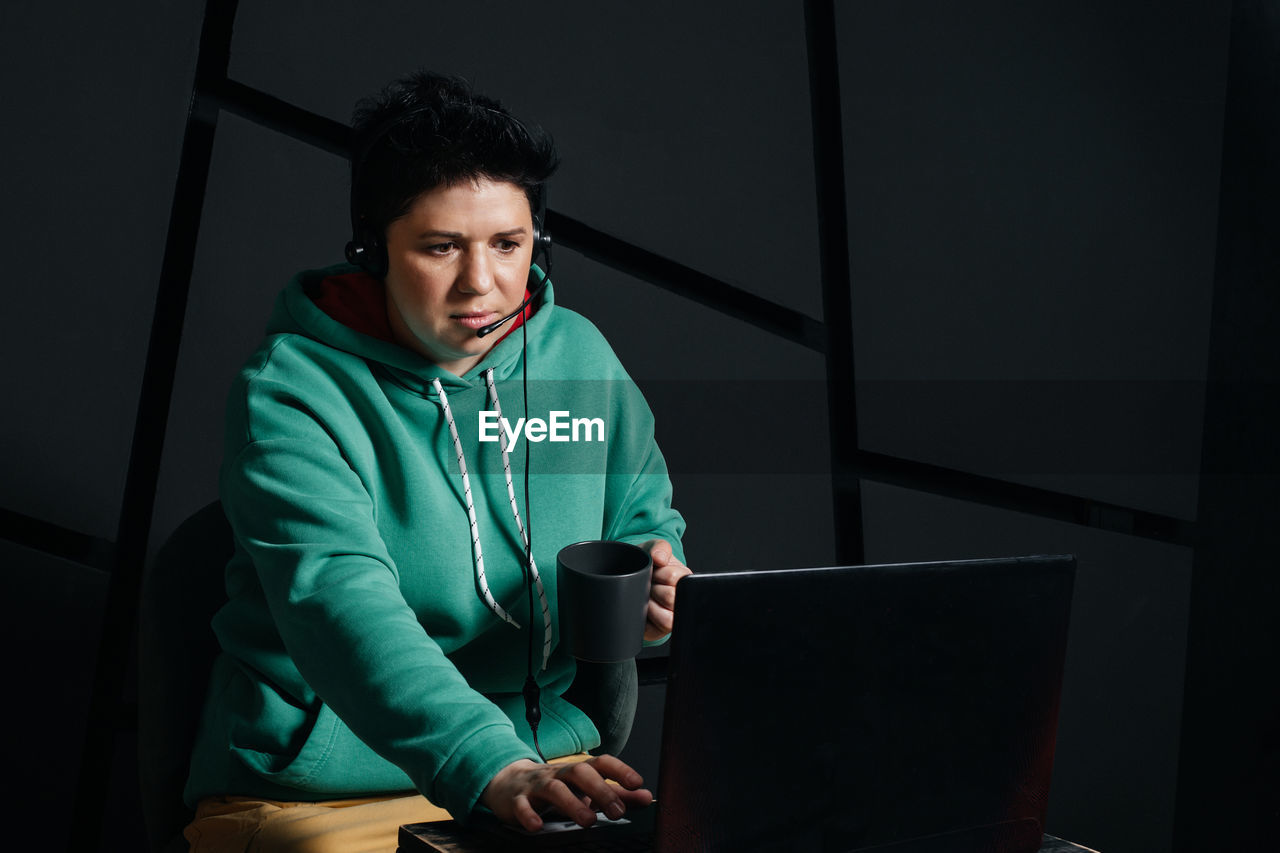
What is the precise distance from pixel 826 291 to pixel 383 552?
1.18 metres

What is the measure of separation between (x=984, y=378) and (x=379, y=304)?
126 centimetres

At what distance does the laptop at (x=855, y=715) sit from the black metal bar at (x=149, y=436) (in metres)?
0.93

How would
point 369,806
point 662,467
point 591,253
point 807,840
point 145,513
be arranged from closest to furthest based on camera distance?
point 807,840, point 369,806, point 662,467, point 145,513, point 591,253

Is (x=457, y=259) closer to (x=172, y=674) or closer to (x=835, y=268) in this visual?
(x=172, y=674)

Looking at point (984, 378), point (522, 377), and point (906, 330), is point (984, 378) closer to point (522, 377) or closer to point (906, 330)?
point (906, 330)

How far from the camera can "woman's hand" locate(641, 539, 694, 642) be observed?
3.64ft

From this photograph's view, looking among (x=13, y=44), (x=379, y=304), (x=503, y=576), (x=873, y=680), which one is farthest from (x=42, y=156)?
(x=873, y=680)

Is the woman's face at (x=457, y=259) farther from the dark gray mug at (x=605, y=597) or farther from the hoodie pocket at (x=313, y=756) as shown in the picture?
the hoodie pocket at (x=313, y=756)

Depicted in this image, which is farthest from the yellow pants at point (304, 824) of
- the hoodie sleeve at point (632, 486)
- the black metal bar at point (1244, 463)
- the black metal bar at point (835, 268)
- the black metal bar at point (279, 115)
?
the black metal bar at point (1244, 463)

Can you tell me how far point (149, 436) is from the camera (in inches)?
61.4

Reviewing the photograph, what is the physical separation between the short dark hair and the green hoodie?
0.44ft

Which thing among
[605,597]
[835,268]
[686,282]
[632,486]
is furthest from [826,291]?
[605,597]

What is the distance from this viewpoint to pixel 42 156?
148cm

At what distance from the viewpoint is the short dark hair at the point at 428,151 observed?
3.60 ft
